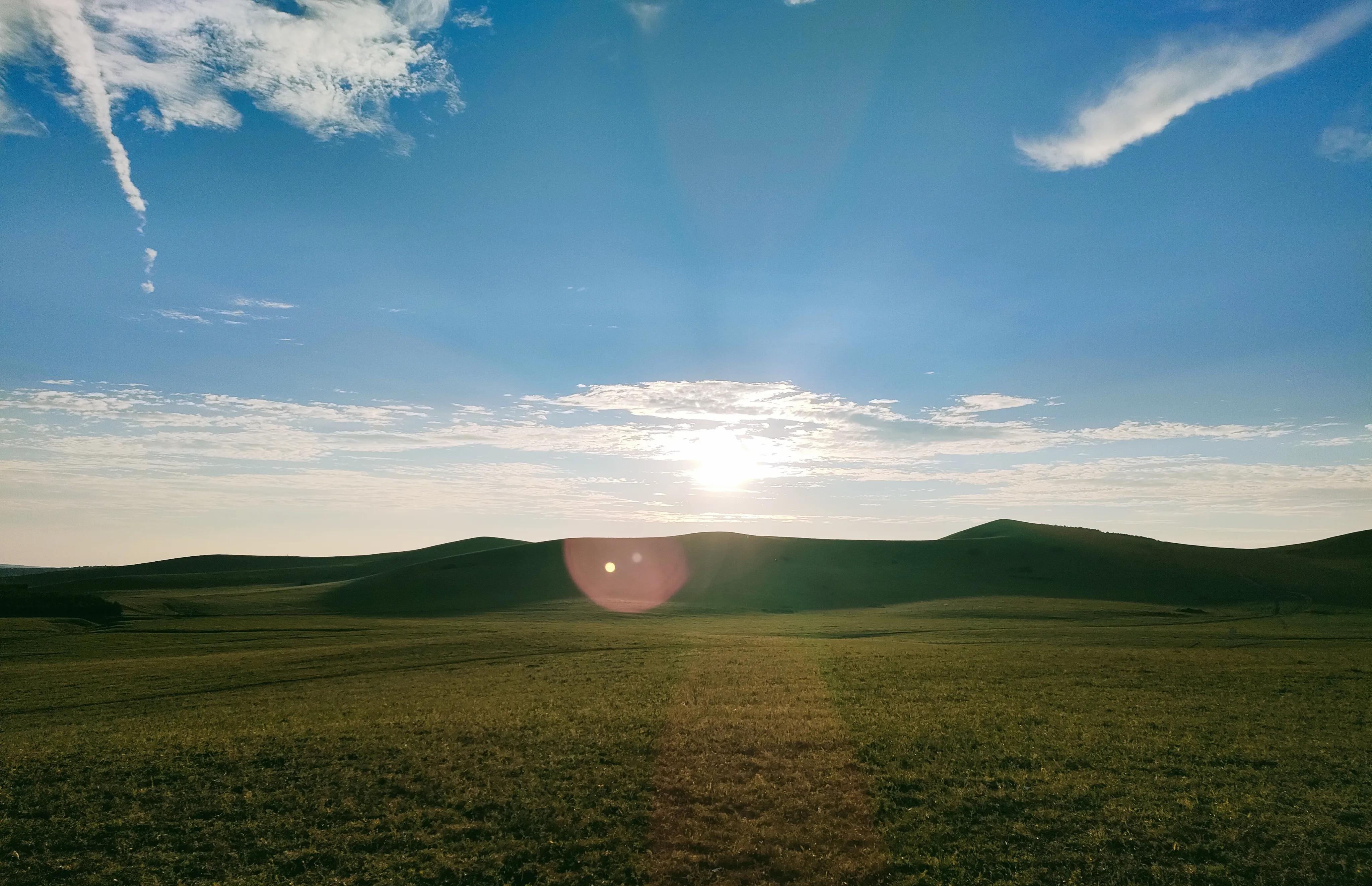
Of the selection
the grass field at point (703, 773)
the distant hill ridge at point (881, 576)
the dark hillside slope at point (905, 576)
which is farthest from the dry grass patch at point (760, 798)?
the dark hillside slope at point (905, 576)

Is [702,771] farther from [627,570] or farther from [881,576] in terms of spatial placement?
[627,570]

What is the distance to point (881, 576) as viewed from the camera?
13675 centimetres

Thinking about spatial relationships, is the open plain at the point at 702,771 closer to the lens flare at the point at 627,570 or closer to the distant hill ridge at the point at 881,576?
the lens flare at the point at 627,570

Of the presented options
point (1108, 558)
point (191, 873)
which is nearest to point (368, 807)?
point (191, 873)

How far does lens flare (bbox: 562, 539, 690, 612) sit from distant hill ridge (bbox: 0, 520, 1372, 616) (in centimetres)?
272

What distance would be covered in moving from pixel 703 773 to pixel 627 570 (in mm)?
131783

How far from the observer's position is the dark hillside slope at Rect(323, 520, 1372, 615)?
116m

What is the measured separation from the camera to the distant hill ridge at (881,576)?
116000 millimetres

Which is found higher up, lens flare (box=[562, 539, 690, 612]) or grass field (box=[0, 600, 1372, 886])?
lens flare (box=[562, 539, 690, 612])

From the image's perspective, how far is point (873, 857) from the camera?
15477 millimetres

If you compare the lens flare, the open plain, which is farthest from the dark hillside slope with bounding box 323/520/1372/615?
the open plain

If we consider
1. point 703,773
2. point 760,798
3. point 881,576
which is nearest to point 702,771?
point 703,773

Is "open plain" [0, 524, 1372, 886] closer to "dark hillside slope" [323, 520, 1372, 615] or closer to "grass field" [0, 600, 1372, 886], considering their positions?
"grass field" [0, 600, 1372, 886]

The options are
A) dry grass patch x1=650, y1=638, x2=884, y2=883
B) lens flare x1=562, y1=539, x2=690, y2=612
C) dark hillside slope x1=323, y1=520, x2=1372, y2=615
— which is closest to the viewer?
dry grass patch x1=650, y1=638, x2=884, y2=883
